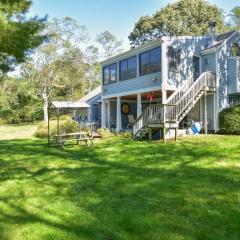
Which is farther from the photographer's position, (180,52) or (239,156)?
(180,52)

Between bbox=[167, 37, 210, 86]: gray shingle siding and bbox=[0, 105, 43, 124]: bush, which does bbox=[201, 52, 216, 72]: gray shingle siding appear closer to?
bbox=[167, 37, 210, 86]: gray shingle siding

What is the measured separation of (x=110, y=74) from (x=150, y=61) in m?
5.19

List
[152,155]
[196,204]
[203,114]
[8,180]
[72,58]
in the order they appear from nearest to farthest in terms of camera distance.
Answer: [196,204] < [8,180] < [152,155] < [203,114] < [72,58]

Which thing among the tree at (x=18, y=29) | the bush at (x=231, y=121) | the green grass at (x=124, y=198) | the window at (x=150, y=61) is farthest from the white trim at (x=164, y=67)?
the green grass at (x=124, y=198)

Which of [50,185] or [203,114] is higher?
[203,114]

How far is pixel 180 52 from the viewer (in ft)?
70.4

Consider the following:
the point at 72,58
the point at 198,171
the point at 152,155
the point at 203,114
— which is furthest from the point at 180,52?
the point at 72,58

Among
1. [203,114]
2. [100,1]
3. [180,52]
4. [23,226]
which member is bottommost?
[23,226]

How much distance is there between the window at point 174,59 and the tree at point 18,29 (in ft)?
27.5

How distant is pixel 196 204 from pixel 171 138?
451 inches

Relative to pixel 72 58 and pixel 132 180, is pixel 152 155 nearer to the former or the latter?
pixel 132 180

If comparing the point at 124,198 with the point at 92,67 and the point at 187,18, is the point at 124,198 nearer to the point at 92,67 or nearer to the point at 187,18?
the point at 187,18

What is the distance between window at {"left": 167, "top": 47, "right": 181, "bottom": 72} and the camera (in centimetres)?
2091

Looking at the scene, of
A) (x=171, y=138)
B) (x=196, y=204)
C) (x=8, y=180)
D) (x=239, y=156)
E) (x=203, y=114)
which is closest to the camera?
(x=196, y=204)
